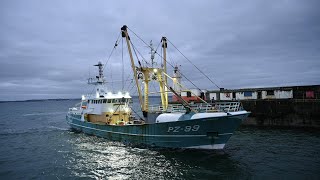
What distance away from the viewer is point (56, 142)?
28.9 metres

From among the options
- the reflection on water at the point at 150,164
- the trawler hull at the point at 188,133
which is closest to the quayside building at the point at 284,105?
the trawler hull at the point at 188,133

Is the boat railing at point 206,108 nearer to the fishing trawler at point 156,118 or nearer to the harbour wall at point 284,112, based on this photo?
the fishing trawler at point 156,118

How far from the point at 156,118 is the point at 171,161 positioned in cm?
492

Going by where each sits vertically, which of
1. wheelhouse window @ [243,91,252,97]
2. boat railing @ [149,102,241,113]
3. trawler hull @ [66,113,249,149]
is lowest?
trawler hull @ [66,113,249,149]

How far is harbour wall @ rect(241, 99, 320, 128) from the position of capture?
1171 inches

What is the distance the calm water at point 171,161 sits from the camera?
1594 centimetres

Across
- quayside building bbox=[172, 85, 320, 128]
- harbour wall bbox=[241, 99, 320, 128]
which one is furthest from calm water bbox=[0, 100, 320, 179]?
quayside building bbox=[172, 85, 320, 128]

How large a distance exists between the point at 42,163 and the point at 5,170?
2.66 m

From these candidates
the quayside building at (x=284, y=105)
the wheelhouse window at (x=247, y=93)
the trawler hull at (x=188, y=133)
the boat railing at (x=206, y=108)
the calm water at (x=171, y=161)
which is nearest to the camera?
the calm water at (x=171, y=161)

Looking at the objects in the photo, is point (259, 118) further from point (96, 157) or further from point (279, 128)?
point (96, 157)

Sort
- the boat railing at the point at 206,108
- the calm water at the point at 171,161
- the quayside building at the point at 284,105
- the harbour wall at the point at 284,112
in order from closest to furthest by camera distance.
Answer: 1. the calm water at the point at 171,161
2. the boat railing at the point at 206,108
3. the harbour wall at the point at 284,112
4. the quayside building at the point at 284,105

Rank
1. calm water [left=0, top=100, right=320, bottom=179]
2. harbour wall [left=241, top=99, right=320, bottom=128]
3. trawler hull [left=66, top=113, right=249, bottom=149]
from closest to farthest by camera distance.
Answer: calm water [left=0, top=100, right=320, bottom=179] < trawler hull [left=66, top=113, right=249, bottom=149] < harbour wall [left=241, top=99, right=320, bottom=128]

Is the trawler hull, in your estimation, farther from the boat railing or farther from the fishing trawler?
the boat railing

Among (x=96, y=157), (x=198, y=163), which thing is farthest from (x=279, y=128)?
(x=96, y=157)
